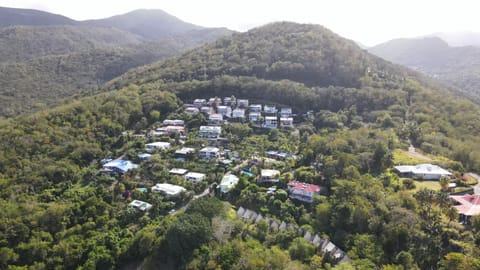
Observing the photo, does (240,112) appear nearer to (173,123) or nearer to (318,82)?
(173,123)

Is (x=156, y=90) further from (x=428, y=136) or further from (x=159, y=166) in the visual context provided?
(x=428, y=136)

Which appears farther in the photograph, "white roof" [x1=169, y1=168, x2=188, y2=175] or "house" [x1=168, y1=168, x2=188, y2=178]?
"white roof" [x1=169, y1=168, x2=188, y2=175]

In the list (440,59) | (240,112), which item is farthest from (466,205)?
(440,59)

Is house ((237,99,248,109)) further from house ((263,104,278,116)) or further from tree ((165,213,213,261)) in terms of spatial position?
tree ((165,213,213,261))

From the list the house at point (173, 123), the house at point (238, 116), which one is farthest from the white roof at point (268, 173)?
the house at point (173, 123)

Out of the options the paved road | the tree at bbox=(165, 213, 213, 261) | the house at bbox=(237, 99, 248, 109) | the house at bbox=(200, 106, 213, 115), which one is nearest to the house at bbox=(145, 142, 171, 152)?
the house at bbox=(200, 106, 213, 115)

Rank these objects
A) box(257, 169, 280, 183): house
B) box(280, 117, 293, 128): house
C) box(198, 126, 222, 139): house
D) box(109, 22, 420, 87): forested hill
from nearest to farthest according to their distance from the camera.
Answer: box(257, 169, 280, 183): house < box(198, 126, 222, 139): house < box(280, 117, 293, 128): house < box(109, 22, 420, 87): forested hill
